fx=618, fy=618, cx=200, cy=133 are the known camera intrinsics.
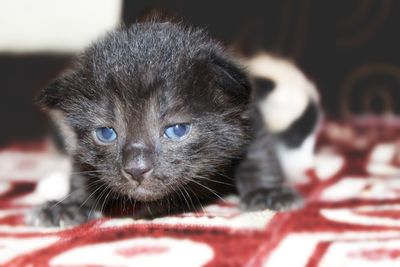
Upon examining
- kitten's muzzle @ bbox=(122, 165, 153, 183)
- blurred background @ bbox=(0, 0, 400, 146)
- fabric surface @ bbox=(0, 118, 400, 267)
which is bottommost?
fabric surface @ bbox=(0, 118, 400, 267)

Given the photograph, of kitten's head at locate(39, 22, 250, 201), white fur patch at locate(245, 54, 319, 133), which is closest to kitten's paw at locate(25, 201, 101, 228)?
kitten's head at locate(39, 22, 250, 201)

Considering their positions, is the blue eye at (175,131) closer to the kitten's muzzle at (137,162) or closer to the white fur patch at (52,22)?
the kitten's muzzle at (137,162)

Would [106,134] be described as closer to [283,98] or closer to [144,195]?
[144,195]

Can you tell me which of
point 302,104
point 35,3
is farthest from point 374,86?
point 35,3

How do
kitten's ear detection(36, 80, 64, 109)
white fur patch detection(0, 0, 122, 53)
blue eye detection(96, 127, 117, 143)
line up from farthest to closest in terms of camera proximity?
white fur patch detection(0, 0, 122, 53) < kitten's ear detection(36, 80, 64, 109) < blue eye detection(96, 127, 117, 143)

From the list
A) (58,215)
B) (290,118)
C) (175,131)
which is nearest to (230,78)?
(175,131)

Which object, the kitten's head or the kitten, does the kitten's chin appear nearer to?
the kitten's head

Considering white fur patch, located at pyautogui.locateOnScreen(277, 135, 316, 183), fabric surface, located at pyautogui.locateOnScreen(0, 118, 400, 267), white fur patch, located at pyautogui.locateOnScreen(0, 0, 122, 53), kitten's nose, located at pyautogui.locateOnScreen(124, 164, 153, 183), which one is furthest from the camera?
white fur patch, located at pyautogui.locateOnScreen(0, 0, 122, 53)

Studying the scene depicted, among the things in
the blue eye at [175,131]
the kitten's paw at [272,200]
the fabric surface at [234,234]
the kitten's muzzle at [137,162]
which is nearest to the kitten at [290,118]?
the fabric surface at [234,234]
